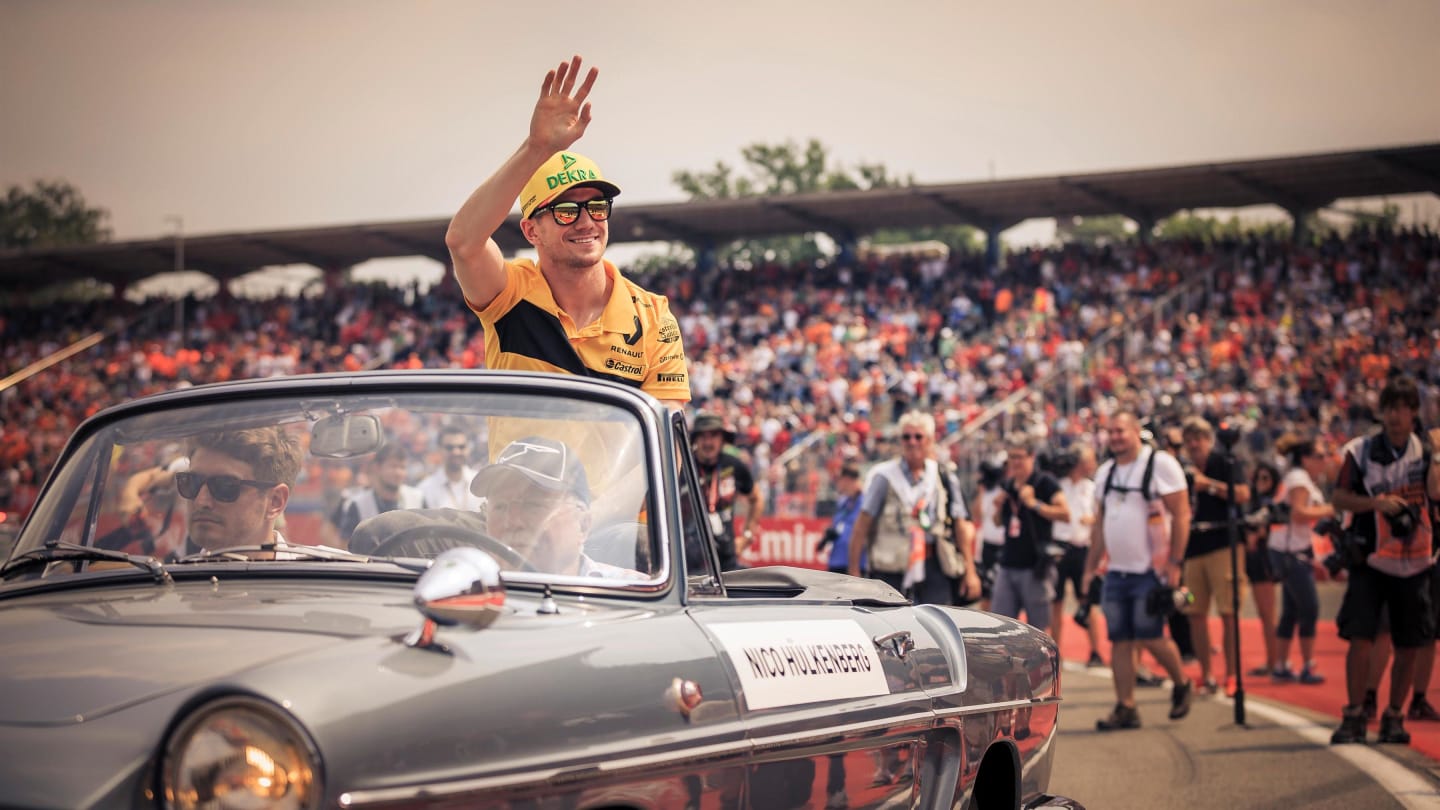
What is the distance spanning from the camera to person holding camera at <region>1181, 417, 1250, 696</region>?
1202cm

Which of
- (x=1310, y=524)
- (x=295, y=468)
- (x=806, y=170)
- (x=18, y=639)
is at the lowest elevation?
(x=1310, y=524)

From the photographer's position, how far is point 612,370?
16.1 ft

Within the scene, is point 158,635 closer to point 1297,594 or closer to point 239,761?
point 239,761

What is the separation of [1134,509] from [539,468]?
300 inches

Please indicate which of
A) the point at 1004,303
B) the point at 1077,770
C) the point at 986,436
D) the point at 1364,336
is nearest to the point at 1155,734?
the point at 1077,770

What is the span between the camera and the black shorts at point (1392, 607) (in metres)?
9.29

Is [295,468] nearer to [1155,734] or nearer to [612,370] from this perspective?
[612,370]

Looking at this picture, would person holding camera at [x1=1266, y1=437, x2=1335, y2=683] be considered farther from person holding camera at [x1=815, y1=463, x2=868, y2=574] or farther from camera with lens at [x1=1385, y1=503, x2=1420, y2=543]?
person holding camera at [x1=815, y1=463, x2=868, y2=574]

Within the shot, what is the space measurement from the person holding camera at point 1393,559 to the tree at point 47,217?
10155cm

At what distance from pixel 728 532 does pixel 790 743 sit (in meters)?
8.00

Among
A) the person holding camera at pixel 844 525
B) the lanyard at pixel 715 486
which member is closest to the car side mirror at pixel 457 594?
the lanyard at pixel 715 486

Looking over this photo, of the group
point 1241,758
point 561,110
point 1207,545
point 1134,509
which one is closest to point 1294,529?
point 1207,545

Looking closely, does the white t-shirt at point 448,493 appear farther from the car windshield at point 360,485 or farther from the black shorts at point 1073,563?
the black shorts at point 1073,563

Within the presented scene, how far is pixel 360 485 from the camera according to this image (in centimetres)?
370
